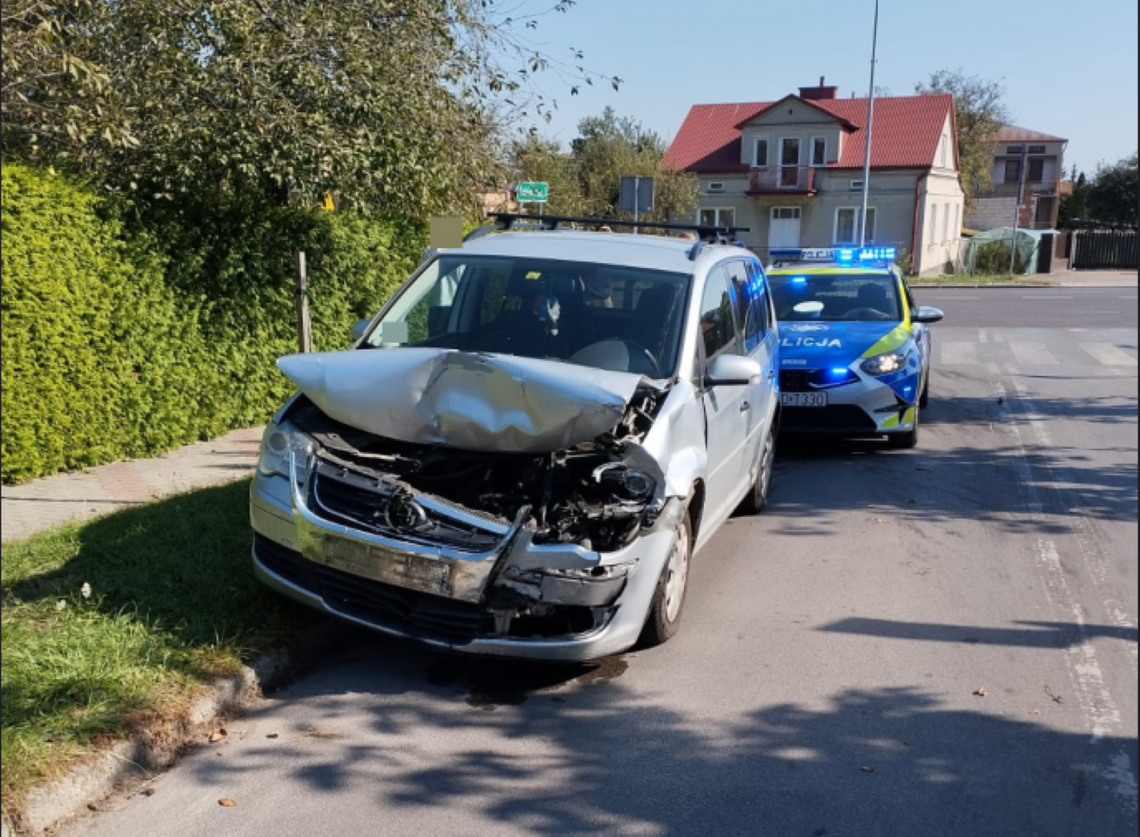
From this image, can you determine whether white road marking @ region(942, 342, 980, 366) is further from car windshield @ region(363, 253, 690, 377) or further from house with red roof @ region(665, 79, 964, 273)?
house with red roof @ region(665, 79, 964, 273)

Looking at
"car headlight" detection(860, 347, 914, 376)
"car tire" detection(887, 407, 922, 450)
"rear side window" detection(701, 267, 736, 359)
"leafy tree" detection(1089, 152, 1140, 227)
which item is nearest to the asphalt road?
"rear side window" detection(701, 267, 736, 359)

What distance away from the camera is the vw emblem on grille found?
184 inches

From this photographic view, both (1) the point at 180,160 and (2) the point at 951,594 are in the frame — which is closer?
(2) the point at 951,594

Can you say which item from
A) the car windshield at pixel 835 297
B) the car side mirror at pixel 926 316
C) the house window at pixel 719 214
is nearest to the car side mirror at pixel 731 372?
the car windshield at pixel 835 297

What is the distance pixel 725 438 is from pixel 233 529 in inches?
113

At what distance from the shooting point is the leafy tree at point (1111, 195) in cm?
6212

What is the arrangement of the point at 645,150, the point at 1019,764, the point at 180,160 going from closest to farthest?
the point at 1019,764
the point at 180,160
the point at 645,150

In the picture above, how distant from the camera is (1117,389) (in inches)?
571

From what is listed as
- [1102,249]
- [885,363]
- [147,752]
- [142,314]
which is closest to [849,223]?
[1102,249]

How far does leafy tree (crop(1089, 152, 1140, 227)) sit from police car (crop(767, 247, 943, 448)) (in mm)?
56667

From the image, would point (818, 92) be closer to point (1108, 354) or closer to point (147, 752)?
point (1108, 354)

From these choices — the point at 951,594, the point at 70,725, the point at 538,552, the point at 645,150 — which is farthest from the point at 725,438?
the point at 645,150

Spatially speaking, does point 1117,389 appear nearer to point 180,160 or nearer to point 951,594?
point 951,594

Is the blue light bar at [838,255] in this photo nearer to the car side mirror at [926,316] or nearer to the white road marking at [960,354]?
the car side mirror at [926,316]
